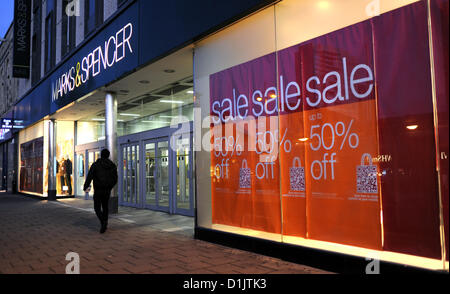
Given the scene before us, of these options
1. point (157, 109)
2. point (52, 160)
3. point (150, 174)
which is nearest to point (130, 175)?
point (150, 174)

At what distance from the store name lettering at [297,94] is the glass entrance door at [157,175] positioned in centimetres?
408

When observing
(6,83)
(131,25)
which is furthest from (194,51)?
(6,83)

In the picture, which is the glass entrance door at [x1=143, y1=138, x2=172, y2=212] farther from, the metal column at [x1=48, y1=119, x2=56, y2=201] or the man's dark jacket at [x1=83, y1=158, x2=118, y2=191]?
the metal column at [x1=48, y1=119, x2=56, y2=201]

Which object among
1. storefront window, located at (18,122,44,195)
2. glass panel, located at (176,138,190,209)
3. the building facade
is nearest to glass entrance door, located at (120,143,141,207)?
the building facade

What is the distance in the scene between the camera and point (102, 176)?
710 centimetres

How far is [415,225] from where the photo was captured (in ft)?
11.5

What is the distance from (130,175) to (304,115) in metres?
8.09

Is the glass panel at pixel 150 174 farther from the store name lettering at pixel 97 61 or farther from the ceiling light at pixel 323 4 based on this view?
the ceiling light at pixel 323 4

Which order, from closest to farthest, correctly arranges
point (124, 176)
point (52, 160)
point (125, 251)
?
1. point (125, 251)
2. point (124, 176)
3. point (52, 160)

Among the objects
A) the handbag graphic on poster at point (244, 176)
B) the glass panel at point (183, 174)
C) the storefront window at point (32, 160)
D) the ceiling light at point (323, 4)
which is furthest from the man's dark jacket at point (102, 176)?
the storefront window at point (32, 160)

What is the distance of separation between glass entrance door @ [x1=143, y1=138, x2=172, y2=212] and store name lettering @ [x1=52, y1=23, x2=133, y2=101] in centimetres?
248

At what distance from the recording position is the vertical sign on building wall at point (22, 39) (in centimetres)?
1781

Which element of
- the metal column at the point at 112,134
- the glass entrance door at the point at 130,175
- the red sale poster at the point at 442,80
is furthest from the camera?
the glass entrance door at the point at 130,175

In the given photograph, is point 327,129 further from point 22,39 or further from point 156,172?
point 22,39
